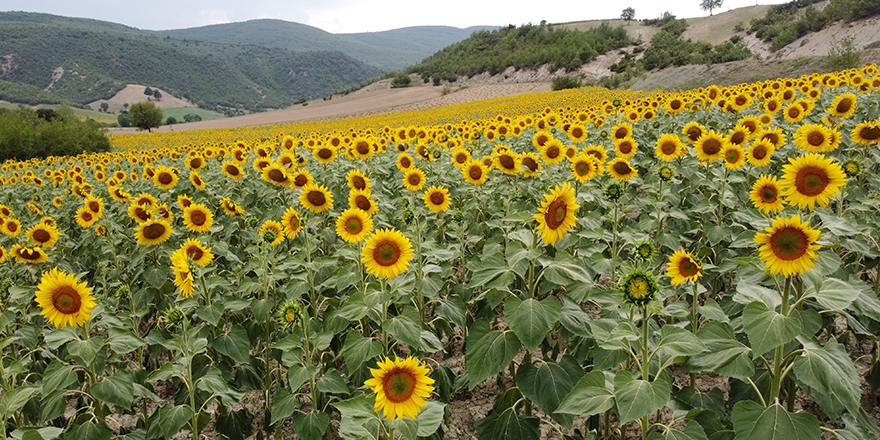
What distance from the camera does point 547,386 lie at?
2.43 metres

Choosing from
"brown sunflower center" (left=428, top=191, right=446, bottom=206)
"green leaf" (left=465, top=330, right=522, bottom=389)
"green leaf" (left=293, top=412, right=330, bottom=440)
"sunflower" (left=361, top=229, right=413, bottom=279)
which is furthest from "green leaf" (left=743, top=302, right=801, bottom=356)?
"brown sunflower center" (left=428, top=191, right=446, bottom=206)

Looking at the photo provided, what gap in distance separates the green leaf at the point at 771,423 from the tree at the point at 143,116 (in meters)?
65.7

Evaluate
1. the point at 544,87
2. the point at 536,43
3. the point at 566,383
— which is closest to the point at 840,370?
the point at 566,383

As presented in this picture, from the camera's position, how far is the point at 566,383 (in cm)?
243

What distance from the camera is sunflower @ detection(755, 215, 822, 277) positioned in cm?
192

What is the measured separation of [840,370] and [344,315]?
2286 millimetres

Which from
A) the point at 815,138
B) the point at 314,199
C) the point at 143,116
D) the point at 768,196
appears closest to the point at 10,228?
the point at 314,199

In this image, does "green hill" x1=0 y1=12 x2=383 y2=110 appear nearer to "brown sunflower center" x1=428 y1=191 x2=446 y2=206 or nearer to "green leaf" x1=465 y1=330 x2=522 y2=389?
"brown sunflower center" x1=428 y1=191 x2=446 y2=206

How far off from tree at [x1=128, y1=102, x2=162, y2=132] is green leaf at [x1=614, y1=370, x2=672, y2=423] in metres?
A: 65.4

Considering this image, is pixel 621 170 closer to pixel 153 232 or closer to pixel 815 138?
pixel 815 138

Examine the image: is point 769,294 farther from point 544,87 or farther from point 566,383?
point 544,87

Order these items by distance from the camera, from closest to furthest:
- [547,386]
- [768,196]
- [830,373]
A: [830,373] → [547,386] → [768,196]

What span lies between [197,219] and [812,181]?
4.85 meters

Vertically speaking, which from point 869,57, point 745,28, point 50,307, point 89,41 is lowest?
point 50,307
